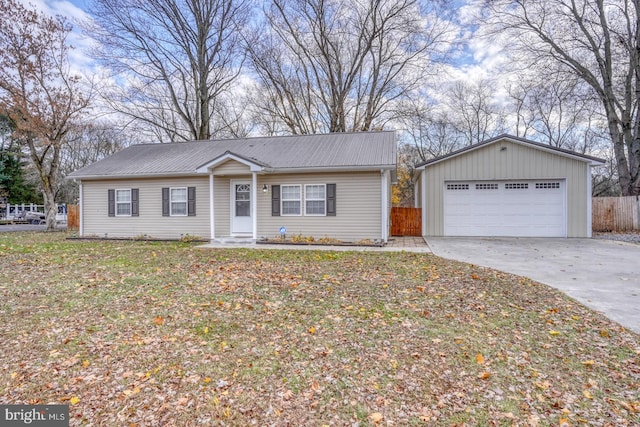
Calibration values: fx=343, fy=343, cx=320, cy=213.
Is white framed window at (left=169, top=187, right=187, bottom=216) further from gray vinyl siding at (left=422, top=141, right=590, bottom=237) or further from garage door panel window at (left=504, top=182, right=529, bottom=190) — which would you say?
garage door panel window at (left=504, top=182, right=529, bottom=190)

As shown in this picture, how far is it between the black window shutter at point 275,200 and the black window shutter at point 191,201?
3.10m

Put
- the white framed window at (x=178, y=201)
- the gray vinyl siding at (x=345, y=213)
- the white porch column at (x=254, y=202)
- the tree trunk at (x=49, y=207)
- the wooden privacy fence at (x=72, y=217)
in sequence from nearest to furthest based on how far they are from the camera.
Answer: the gray vinyl siding at (x=345, y=213) → the white porch column at (x=254, y=202) → the white framed window at (x=178, y=201) → the tree trunk at (x=49, y=207) → the wooden privacy fence at (x=72, y=217)

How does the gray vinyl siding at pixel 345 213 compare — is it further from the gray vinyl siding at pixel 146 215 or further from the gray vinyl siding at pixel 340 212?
the gray vinyl siding at pixel 146 215

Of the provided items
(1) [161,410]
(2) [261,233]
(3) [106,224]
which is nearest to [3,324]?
(1) [161,410]

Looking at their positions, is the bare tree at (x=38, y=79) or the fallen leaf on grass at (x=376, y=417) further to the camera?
the bare tree at (x=38, y=79)

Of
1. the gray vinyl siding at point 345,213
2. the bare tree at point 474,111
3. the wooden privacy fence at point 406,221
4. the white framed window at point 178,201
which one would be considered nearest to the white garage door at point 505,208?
the wooden privacy fence at point 406,221

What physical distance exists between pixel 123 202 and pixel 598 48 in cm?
2305

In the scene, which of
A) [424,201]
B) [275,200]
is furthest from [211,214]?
[424,201]

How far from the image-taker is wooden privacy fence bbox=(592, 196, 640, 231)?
15.0 metres

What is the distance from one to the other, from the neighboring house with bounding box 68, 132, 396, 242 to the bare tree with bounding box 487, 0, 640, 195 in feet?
34.4

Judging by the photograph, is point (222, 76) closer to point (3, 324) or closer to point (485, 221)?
point (485, 221)

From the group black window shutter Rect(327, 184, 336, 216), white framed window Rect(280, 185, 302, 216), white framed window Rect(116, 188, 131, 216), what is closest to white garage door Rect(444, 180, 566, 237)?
black window shutter Rect(327, 184, 336, 216)

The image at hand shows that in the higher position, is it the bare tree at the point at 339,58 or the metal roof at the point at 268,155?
the bare tree at the point at 339,58

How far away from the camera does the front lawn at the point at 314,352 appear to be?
269cm
